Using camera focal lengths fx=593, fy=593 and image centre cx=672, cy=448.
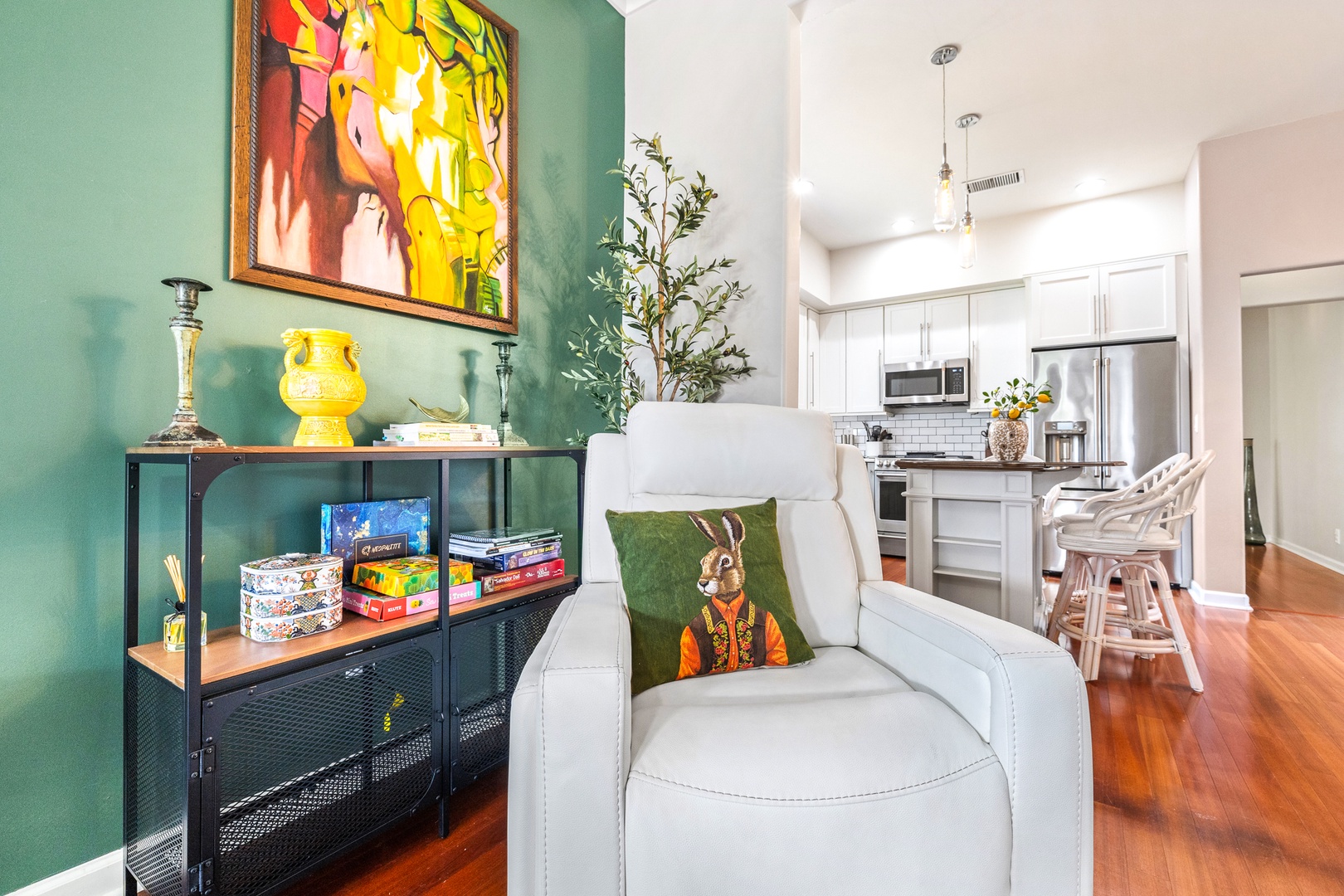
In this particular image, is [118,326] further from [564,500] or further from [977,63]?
[977,63]

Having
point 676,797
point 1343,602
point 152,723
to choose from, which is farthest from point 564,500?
point 1343,602

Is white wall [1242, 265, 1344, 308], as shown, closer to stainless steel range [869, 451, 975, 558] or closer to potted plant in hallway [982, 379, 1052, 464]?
stainless steel range [869, 451, 975, 558]

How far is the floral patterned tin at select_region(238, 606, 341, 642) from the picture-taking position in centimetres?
124

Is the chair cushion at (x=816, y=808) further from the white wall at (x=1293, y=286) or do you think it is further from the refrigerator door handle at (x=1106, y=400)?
the white wall at (x=1293, y=286)

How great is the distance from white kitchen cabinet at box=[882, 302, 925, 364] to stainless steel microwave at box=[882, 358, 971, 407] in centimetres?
10

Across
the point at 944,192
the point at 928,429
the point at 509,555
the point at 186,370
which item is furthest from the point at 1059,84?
the point at 186,370

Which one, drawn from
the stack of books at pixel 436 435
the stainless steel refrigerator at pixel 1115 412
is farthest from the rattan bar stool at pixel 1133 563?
the stack of books at pixel 436 435

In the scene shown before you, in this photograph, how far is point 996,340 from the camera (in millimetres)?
4867

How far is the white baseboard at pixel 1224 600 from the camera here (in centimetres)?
350

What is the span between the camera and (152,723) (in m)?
1.20

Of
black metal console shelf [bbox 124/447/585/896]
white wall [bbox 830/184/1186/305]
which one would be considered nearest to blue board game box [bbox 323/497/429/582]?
black metal console shelf [bbox 124/447/585/896]

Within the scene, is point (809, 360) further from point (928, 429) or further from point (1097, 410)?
point (1097, 410)

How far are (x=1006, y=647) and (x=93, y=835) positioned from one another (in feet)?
5.94

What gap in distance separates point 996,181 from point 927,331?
1368 millimetres
